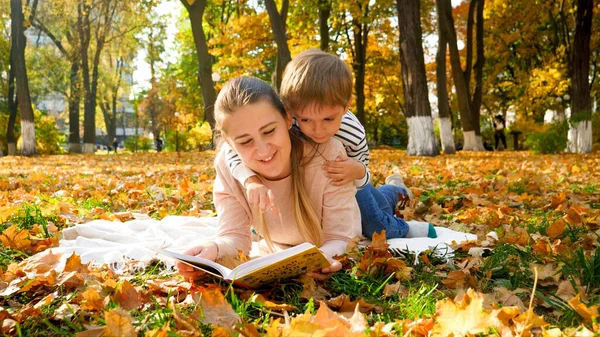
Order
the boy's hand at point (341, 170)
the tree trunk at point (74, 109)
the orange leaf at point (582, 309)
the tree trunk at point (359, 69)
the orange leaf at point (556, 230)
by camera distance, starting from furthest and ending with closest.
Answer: the tree trunk at point (74, 109) → the tree trunk at point (359, 69) → the orange leaf at point (556, 230) → the boy's hand at point (341, 170) → the orange leaf at point (582, 309)

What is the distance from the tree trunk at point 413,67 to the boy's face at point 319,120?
1049cm

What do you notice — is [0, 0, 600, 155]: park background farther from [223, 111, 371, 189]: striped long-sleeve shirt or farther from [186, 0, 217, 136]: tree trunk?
[223, 111, 371, 189]: striped long-sleeve shirt

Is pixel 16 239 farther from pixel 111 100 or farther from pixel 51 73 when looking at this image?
pixel 111 100

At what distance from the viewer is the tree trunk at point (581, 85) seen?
1384 centimetres

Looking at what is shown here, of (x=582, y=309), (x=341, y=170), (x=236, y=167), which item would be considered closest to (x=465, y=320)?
(x=582, y=309)

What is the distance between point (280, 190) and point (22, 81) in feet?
59.4

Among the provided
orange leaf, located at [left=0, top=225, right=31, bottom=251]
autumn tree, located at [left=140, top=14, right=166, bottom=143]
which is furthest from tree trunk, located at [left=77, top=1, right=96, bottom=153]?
orange leaf, located at [left=0, top=225, right=31, bottom=251]

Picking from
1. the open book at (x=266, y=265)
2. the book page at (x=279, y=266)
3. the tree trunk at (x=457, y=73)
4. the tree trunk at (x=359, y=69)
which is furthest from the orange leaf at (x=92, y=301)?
the tree trunk at (x=359, y=69)

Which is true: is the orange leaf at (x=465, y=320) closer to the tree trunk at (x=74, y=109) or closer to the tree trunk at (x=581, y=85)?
the tree trunk at (x=581, y=85)

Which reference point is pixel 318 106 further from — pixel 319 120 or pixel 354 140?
pixel 354 140

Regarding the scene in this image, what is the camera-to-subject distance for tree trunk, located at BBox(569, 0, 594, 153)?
1384cm

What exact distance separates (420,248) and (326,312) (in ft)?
4.71

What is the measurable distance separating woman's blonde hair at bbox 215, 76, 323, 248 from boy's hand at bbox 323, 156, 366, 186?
0.16m

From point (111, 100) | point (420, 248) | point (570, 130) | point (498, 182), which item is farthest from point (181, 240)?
point (111, 100)
